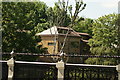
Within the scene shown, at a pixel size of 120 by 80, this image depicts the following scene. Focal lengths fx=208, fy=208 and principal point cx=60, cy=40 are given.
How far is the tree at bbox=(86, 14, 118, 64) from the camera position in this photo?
2711 cm

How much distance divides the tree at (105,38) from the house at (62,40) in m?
7.50

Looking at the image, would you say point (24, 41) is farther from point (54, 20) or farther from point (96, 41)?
point (96, 41)

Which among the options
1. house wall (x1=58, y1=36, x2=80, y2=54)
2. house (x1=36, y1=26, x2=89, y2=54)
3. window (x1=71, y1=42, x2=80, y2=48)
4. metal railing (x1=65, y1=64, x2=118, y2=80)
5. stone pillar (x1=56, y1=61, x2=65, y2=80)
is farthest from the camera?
window (x1=71, y1=42, x2=80, y2=48)

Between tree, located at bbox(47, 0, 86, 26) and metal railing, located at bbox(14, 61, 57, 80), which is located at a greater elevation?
tree, located at bbox(47, 0, 86, 26)

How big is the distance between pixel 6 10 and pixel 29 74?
11.7m

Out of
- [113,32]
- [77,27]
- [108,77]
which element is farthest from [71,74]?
[77,27]

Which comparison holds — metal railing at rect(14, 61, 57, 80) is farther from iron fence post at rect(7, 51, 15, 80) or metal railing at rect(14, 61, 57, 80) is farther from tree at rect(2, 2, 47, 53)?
tree at rect(2, 2, 47, 53)

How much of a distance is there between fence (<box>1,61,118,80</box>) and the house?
2372 centimetres

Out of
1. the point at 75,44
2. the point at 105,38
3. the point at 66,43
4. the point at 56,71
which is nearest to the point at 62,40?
the point at 66,43

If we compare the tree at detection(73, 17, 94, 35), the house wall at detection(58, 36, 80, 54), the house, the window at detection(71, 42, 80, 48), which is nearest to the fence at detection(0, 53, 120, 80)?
the house

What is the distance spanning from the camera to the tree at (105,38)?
2711cm

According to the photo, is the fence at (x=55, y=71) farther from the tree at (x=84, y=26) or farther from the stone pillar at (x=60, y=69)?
the tree at (x=84, y=26)

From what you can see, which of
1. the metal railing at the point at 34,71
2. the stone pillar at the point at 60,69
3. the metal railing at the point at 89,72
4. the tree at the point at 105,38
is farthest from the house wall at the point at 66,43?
the stone pillar at the point at 60,69

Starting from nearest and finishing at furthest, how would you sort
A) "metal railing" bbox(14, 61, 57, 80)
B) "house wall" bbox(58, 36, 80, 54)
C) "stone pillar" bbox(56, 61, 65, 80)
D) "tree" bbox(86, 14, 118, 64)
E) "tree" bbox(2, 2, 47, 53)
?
"stone pillar" bbox(56, 61, 65, 80)
"metal railing" bbox(14, 61, 57, 80)
"tree" bbox(2, 2, 47, 53)
"tree" bbox(86, 14, 118, 64)
"house wall" bbox(58, 36, 80, 54)
